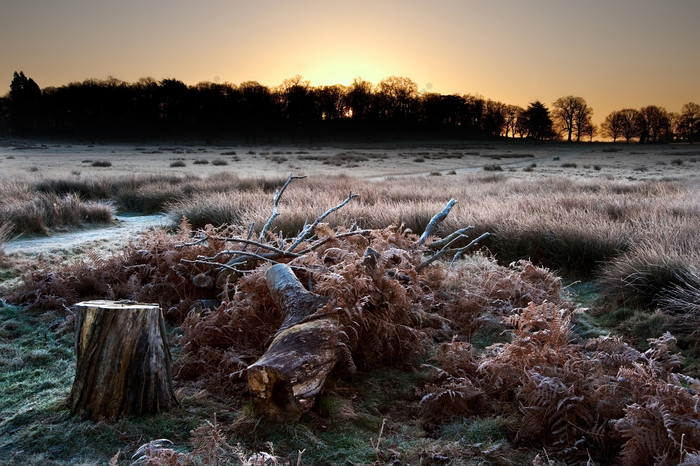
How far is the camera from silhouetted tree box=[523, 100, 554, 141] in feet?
261

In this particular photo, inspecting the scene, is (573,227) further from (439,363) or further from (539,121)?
(539,121)

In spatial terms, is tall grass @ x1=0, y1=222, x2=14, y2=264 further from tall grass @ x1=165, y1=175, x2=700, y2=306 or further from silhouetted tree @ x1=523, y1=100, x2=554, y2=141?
silhouetted tree @ x1=523, y1=100, x2=554, y2=141

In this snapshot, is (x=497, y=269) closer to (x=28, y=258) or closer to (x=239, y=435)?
(x=239, y=435)

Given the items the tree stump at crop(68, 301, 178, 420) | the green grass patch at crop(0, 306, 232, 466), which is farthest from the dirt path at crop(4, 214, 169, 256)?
the tree stump at crop(68, 301, 178, 420)

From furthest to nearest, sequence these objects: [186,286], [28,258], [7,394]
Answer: [28,258] < [186,286] < [7,394]

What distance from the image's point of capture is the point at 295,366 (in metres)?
2.90

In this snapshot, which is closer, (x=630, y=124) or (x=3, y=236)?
(x=3, y=236)

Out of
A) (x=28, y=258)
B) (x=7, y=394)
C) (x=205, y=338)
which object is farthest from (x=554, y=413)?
(x=28, y=258)

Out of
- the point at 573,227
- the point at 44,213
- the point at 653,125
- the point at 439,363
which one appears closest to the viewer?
the point at 439,363

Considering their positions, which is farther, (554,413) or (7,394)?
(7,394)

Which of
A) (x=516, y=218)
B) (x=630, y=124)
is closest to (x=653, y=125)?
(x=630, y=124)

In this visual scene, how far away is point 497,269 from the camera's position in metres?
5.48

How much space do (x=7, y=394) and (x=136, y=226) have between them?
762 cm

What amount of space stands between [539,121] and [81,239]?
81.0 m
